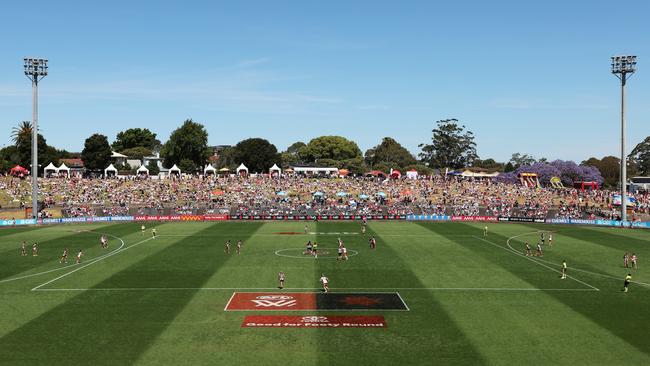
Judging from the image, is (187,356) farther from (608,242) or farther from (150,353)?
(608,242)

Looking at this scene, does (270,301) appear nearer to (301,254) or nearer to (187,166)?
(301,254)

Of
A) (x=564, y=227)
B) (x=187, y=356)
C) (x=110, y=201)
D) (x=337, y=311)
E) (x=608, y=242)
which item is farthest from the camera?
(x=110, y=201)

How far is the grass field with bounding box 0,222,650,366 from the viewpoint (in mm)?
27219

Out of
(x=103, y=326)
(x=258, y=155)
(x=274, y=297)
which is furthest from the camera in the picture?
(x=258, y=155)

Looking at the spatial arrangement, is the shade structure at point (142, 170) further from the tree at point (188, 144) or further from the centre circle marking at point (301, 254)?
the centre circle marking at point (301, 254)

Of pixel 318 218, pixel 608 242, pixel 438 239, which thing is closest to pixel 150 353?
pixel 438 239

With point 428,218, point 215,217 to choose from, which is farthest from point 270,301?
point 428,218

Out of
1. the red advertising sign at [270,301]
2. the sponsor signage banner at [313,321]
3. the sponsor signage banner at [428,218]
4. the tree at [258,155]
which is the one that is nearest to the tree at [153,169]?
the tree at [258,155]

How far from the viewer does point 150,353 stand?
88.8ft

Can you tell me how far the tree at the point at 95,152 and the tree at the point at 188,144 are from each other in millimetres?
19209

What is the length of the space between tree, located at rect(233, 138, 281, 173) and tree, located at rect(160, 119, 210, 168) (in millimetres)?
12829

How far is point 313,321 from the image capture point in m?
32.6

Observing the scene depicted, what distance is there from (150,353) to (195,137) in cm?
16002

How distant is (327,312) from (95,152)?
167 meters
